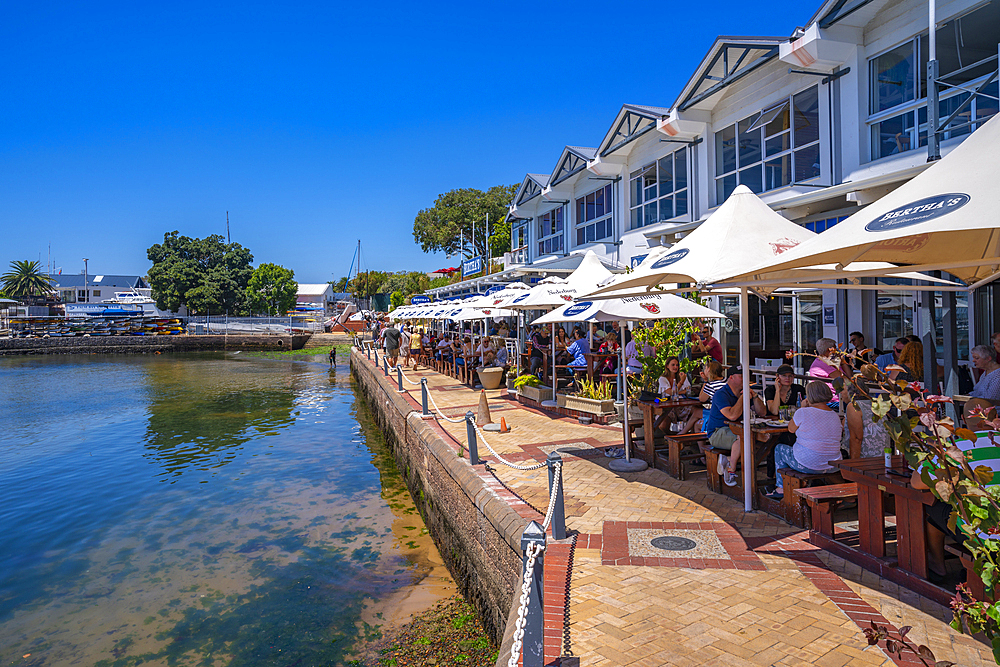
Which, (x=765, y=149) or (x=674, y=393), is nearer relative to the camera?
(x=674, y=393)

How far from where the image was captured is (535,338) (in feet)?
51.6

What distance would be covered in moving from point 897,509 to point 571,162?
2056 centimetres

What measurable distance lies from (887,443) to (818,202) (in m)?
7.90

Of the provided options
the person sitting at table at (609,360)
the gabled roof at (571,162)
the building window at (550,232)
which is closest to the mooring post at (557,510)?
the person sitting at table at (609,360)

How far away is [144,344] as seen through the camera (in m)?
57.3

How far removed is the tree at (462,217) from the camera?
A: 165 feet

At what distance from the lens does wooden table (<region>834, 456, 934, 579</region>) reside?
3.90 m

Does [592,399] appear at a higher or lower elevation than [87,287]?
lower

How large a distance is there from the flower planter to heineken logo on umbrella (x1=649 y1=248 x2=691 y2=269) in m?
10.5

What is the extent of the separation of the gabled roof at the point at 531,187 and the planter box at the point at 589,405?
15896mm

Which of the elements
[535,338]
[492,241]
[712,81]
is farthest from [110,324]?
[712,81]

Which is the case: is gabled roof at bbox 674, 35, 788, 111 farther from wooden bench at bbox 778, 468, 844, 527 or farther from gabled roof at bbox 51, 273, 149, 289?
gabled roof at bbox 51, 273, 149, 289

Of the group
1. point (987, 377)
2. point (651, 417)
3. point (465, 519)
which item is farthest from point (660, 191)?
point (465, 519)

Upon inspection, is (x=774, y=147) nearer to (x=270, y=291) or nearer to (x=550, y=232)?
(x=550, y=232)
